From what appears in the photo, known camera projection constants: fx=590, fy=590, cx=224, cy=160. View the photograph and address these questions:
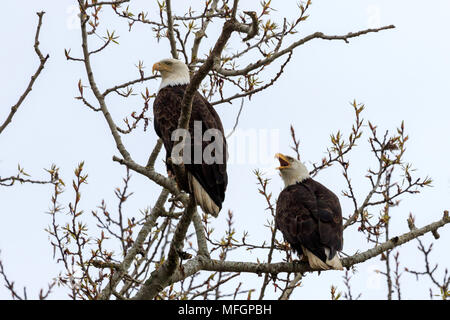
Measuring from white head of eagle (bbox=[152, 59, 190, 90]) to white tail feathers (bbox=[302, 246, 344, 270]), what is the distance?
2.12m

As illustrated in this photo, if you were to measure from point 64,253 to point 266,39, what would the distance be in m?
2.43

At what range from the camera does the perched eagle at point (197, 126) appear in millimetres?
4398

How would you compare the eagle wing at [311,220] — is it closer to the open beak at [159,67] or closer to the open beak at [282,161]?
the open beak at [282,161]

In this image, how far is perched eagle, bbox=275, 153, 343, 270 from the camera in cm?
438

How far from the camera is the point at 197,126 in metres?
4.70

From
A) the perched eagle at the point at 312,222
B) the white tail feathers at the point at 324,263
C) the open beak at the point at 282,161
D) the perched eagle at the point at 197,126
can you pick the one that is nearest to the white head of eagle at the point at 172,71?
the perched eagle at the point at 197,126

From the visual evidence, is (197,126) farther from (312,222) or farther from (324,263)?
(324,263)

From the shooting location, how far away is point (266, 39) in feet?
16.6

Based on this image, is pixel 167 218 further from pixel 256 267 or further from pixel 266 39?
pixel 266 39

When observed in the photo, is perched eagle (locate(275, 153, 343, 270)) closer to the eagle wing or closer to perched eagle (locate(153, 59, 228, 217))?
the eagle wing

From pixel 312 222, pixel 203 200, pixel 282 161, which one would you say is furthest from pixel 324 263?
pixel 282 161

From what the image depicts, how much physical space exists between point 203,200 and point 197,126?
667mm

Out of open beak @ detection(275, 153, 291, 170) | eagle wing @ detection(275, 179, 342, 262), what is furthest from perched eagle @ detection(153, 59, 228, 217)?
open beak @ detection(275, 153, 291, 170)
